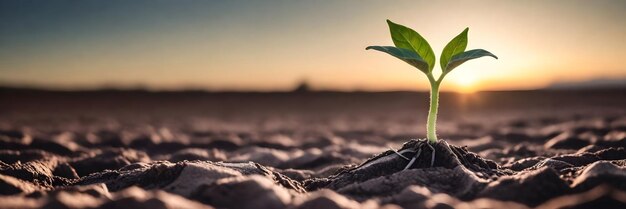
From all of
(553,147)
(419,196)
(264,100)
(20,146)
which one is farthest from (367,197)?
(264,100)

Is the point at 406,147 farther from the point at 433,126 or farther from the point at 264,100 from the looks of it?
the point at 264,100

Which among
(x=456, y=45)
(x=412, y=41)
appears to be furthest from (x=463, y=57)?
(x=412, y=41)

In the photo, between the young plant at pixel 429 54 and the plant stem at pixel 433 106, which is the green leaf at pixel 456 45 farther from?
the plant stem at pixel 433 106

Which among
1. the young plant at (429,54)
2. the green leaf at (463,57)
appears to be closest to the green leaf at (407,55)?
the young plant at (429,54)

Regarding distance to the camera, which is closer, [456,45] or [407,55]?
[407,55]

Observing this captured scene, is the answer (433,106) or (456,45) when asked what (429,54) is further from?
(433,106)

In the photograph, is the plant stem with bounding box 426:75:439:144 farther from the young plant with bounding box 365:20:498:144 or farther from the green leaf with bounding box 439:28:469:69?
the green leaf with bounding box 439:28:469:69
